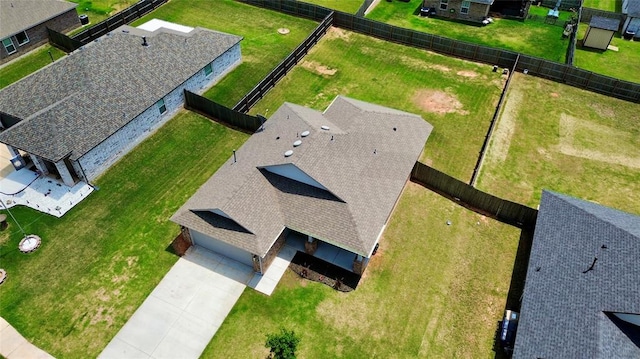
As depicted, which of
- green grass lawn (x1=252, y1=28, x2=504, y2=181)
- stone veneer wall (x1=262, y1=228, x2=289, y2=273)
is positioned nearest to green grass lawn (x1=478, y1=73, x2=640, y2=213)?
Result: green grass lawn (x1=252, y1=28, x2=504, y2=181)

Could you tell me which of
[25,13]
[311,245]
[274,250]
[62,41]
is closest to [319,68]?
[311,245]

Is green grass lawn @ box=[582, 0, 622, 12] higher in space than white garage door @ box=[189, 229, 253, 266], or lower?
higher

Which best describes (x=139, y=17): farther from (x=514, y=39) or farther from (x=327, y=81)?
(x=514, y=39)

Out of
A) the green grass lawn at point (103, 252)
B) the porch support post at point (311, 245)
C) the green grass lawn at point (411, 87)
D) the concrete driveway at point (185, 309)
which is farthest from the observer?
the green grass lawn at point (411, 87)

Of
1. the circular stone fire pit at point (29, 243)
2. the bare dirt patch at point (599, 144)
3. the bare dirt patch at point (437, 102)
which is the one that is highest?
the bare dirt patch at point (437, 102)

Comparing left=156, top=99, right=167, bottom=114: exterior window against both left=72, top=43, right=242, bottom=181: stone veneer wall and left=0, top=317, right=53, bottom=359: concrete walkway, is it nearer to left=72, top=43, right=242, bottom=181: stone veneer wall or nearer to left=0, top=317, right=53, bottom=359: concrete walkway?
left=72, top=43, right=242, bottom=181: stone veneer wall

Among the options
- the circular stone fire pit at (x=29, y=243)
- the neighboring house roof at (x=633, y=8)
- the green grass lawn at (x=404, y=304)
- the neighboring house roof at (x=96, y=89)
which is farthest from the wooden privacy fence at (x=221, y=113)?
the neighboring house roof at (x=633, y=8)

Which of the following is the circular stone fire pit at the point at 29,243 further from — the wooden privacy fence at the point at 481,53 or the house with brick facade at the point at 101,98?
the wooden privacy fence at the point at 481,53
